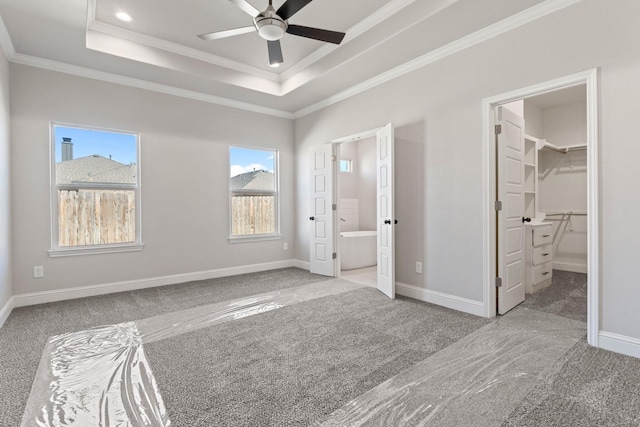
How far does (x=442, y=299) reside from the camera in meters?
3.46

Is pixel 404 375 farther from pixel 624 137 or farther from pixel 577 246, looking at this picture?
pixel 577 246

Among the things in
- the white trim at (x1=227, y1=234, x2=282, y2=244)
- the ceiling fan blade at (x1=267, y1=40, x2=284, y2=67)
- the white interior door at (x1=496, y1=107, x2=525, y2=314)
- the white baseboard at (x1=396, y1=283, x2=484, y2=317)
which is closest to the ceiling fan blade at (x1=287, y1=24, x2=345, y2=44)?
the ceiling fan blade at (x1=267, y1=40, x2=284, y2=67)

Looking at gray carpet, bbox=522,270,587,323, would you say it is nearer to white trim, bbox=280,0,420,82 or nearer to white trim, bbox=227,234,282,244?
white trim, bbox=280,0,420,82

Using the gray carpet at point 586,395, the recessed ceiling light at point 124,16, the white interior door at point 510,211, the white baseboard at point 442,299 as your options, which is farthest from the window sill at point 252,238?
the gray carpet at point 586,395

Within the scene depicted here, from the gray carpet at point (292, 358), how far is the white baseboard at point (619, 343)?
2.77 ft

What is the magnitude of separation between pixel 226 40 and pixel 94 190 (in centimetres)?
257

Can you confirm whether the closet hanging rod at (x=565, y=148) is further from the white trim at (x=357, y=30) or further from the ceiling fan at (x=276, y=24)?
the ceiling fan at (x=276, y=24)

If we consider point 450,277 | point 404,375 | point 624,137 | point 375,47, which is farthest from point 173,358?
point 624,137

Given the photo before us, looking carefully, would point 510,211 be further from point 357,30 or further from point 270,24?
point 270,24

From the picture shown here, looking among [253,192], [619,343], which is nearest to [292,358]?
[619,343]

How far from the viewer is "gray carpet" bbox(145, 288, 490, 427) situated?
170 cm

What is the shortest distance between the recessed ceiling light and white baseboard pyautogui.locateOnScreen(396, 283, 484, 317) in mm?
4315

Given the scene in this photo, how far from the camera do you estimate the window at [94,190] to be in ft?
12.4

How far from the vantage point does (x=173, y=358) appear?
227 centimetres
